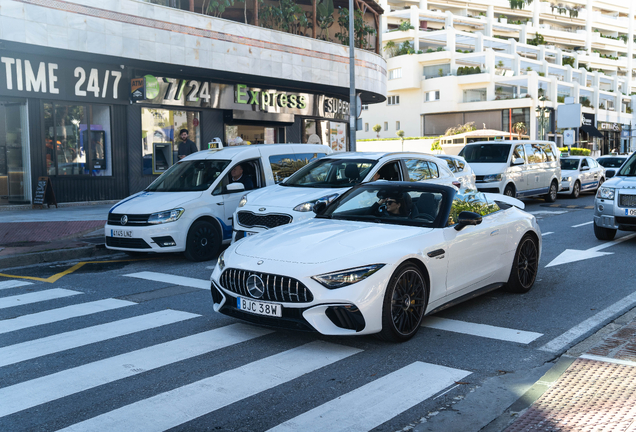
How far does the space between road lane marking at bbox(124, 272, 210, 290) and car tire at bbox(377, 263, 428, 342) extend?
3.18 metres

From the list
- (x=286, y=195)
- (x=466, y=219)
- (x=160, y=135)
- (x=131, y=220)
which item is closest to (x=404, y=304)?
(x=466, y=219)

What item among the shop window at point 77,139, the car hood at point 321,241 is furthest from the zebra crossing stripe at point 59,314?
the shop window at point 77,139

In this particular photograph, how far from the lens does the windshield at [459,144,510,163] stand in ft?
63.4

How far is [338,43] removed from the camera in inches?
1038

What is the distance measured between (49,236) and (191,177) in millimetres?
3342

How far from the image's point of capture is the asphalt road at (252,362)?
403cm

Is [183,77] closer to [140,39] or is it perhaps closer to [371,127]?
[140,39]

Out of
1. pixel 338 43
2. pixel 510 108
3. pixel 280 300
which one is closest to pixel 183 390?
pixel 280 300

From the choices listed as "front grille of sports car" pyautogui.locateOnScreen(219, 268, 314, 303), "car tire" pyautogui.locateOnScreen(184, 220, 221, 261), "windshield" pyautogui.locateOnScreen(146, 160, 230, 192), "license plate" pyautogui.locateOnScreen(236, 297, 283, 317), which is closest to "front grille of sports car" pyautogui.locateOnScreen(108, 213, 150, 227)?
"car tire" pyautogui.locateOnScreen(184, 220, 221, 261)

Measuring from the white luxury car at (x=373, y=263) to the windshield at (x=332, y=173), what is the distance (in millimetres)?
2858

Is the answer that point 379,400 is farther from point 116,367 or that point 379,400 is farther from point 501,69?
point 501,69

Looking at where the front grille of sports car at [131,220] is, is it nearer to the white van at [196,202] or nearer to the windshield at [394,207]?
the white van at [196,202]

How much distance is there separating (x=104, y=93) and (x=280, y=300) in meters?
15.4

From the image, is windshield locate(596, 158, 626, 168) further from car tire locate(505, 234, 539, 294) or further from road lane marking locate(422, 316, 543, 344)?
road lane marking locate(422, 316, 543, 344)
